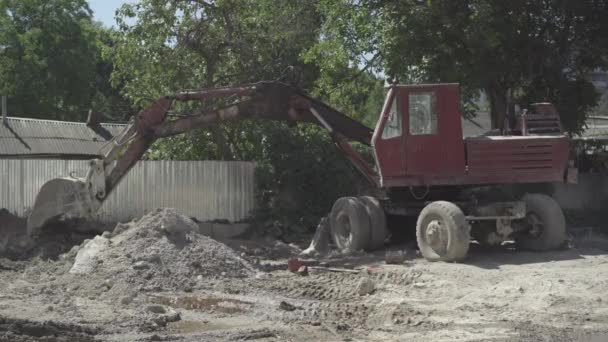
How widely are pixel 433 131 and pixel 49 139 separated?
18.3 metres

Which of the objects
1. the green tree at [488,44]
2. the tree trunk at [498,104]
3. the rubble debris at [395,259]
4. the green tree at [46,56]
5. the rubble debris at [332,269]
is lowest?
the rubble debris at [332,269]

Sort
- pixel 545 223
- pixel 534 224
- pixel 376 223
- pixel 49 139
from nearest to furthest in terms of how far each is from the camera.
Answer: pixel 545 223 → pixel 534 224 → pixel 376 223 → pixel 49 139

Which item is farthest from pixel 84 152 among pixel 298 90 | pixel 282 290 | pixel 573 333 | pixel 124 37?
pixel 573 333

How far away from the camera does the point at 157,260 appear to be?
45.3 feet

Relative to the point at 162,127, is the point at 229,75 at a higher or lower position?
higher

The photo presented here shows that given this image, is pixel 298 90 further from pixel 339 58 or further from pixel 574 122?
pixel 574 122

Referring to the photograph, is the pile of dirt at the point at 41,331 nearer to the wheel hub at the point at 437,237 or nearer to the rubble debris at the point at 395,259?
the rubble debris at the point at 395,259

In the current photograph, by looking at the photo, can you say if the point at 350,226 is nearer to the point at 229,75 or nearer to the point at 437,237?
the point at 437,237

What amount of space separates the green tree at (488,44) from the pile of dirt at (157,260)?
830cm

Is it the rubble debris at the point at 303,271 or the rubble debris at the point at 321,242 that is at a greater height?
the rubble debris at the point at 321,242

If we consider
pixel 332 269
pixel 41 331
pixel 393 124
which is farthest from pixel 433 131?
pixel 41 331

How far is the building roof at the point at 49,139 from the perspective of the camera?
91.7ft

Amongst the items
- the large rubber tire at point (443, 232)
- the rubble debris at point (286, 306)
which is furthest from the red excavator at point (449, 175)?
the rubble debris at point (286, 306)

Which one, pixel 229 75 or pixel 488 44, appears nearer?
pixel 488 44
